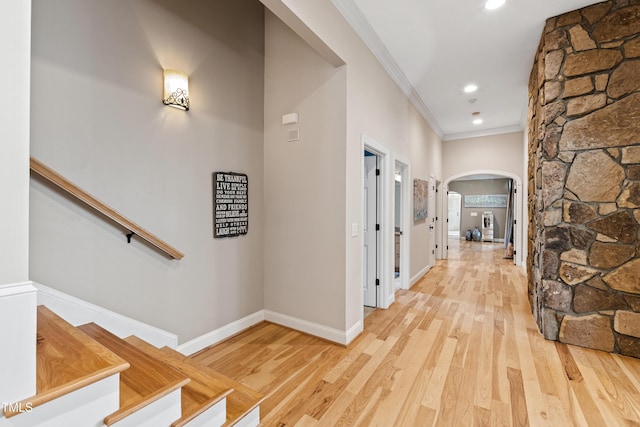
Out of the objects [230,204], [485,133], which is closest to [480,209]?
[485,133]

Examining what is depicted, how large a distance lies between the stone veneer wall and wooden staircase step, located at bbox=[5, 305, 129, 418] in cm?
345

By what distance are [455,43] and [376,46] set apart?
35.9 inches

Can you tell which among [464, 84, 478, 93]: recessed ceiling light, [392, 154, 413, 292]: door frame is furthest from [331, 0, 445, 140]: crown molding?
[392, 154, 413, 292]: door frame

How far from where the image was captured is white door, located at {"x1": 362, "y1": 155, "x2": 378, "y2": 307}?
3766mm

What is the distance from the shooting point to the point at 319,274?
2.90 m

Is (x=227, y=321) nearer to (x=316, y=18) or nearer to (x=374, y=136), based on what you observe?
(x=374, y=136)

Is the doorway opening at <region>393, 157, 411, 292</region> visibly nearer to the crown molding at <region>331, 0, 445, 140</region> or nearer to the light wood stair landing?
the crown molding at <region>331, 0, 445, 140</region>

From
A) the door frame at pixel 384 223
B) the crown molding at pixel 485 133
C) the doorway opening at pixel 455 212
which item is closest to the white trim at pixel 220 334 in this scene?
the door frame at pixel 384 223

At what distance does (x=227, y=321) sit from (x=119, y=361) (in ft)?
5.78

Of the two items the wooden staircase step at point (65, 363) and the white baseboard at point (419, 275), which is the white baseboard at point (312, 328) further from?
the white baseboard at point (419, 275)

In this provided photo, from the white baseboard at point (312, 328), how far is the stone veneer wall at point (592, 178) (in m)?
1.96

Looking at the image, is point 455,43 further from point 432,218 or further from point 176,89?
point 432,218

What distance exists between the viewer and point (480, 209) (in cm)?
1162

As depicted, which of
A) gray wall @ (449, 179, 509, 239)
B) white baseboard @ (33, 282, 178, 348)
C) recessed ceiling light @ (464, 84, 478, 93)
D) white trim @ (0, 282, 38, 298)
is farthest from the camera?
gray wall @ (449, 179, 509, 239)
